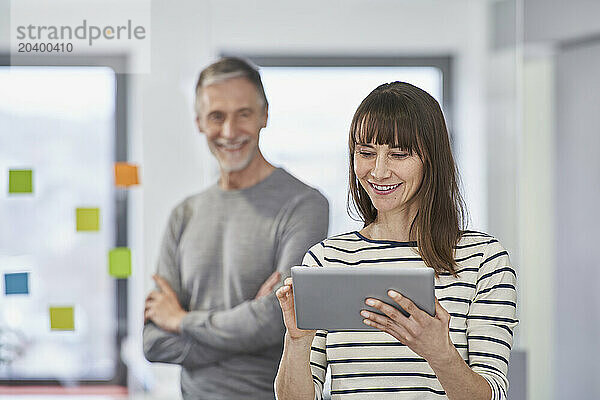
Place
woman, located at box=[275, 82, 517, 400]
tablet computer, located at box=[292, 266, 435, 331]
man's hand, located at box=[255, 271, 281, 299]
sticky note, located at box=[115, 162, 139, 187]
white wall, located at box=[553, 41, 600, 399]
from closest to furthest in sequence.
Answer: tablet computer, located at box=[292, 266, 435, 331] < woman, located at box=[275, 82, 517, 400] < man's hand, located at box=[255, 271, 281, 299] < sticky note, located at box=[115, 162, 139, 187] < white wall, located at box=[553, 41, 600, 399]

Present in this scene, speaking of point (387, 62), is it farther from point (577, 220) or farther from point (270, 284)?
point (577, 220)

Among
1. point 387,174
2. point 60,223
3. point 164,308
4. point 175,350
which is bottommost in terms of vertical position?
point 175,350

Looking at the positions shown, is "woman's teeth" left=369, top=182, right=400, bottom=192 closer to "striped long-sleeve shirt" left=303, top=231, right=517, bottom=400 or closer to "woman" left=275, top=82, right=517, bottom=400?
"woman" left=275, top=82, right=517, bottom=400

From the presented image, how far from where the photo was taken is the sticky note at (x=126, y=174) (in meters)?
2.05

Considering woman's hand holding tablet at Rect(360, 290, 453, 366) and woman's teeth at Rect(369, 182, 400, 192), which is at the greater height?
woman's teeth at Rect(369, 182, 400, 192)

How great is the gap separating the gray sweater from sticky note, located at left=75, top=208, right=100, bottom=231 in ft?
0.64

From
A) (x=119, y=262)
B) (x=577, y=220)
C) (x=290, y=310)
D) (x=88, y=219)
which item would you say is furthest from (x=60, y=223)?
(x=577, y=220)

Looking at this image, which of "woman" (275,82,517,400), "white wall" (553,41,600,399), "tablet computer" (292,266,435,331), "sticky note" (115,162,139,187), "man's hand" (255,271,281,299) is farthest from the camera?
"white wall" (553,41,600,399)

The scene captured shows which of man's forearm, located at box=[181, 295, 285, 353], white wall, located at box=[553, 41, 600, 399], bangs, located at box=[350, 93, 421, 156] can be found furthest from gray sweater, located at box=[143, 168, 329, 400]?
white wall, located at box=[553, 41, 600, 399]

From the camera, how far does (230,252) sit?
199 centimetres

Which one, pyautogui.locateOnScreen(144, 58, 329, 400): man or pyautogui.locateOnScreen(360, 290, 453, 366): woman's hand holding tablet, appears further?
pyautogui.locateOnScreen(144, 58, 329, 400): man

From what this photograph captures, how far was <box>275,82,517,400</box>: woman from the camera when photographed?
1.42 meters

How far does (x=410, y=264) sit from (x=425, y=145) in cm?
23

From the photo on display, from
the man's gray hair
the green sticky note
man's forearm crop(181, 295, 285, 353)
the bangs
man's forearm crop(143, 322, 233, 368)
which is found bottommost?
man's forearm crop(143, 322, 233, 368)
